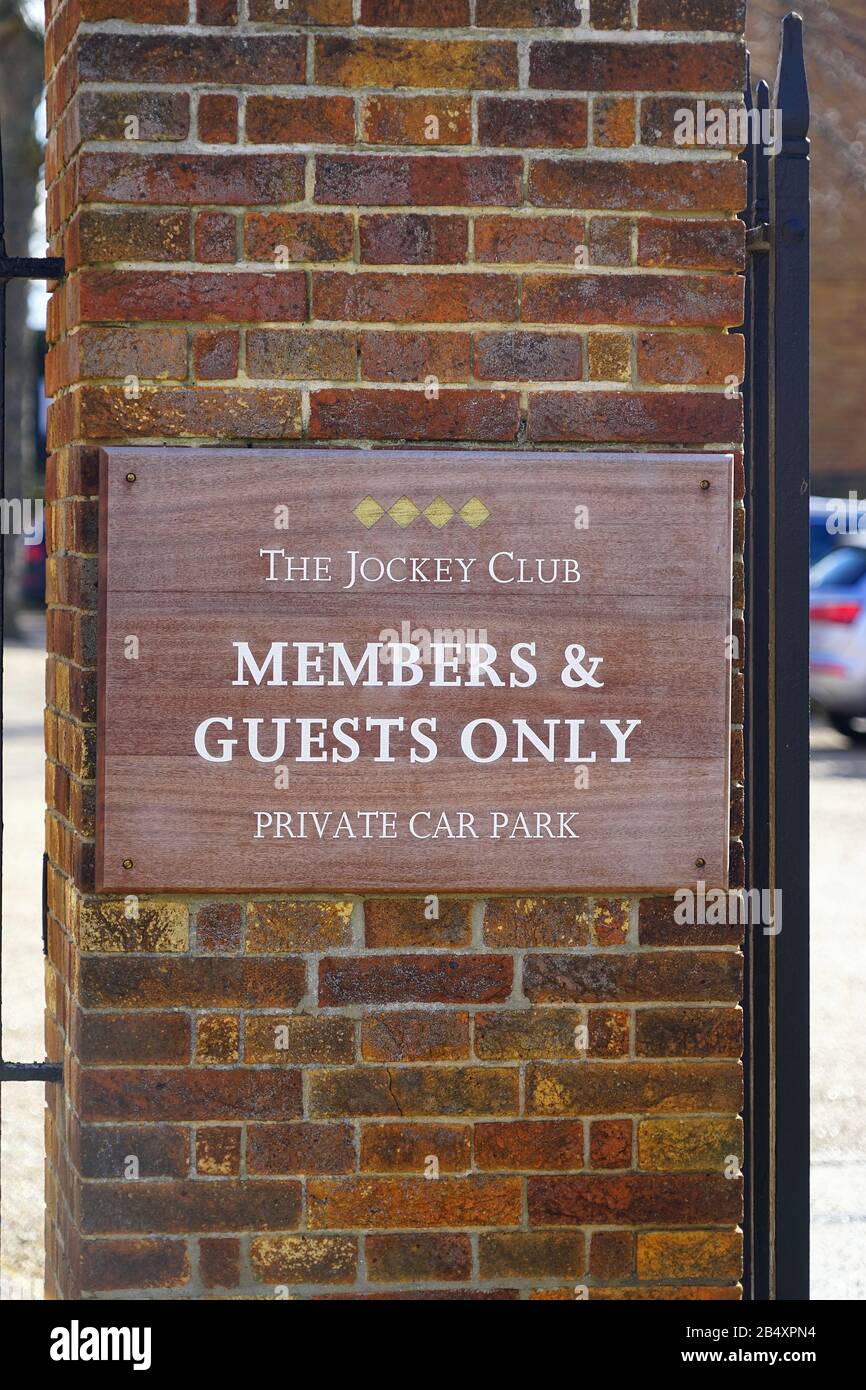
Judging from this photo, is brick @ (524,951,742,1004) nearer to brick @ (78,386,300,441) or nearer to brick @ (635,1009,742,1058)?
brick @ (635,1009,742,1058)

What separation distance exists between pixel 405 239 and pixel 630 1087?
4.37ft

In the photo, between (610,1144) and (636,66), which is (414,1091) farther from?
(636,66)

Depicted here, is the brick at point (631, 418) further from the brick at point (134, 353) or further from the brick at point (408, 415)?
the brick at point (134, 353)

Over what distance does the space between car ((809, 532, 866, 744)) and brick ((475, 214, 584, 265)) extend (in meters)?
10.5

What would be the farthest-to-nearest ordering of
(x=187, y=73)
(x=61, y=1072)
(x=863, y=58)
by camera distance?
(x=863, y=58)
(x=61, y=1072)
(x=187, y=73)

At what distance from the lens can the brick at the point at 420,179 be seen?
259 cm

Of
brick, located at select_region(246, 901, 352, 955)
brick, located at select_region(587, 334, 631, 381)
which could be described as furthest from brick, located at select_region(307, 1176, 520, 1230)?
brick, located at select_region(587, 334, 631, 381)

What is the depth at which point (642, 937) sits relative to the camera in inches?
105

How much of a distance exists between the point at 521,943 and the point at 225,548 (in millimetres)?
748

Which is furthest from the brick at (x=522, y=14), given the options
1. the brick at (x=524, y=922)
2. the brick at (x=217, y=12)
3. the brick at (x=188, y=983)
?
the brick at (x=188, y=983)

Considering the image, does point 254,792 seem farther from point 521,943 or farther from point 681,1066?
point 681,1066

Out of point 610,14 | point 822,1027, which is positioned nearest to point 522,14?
point 610,14

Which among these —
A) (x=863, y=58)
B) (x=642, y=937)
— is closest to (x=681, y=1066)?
(x=642, y=937)

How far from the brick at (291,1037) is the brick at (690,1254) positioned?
567mm
